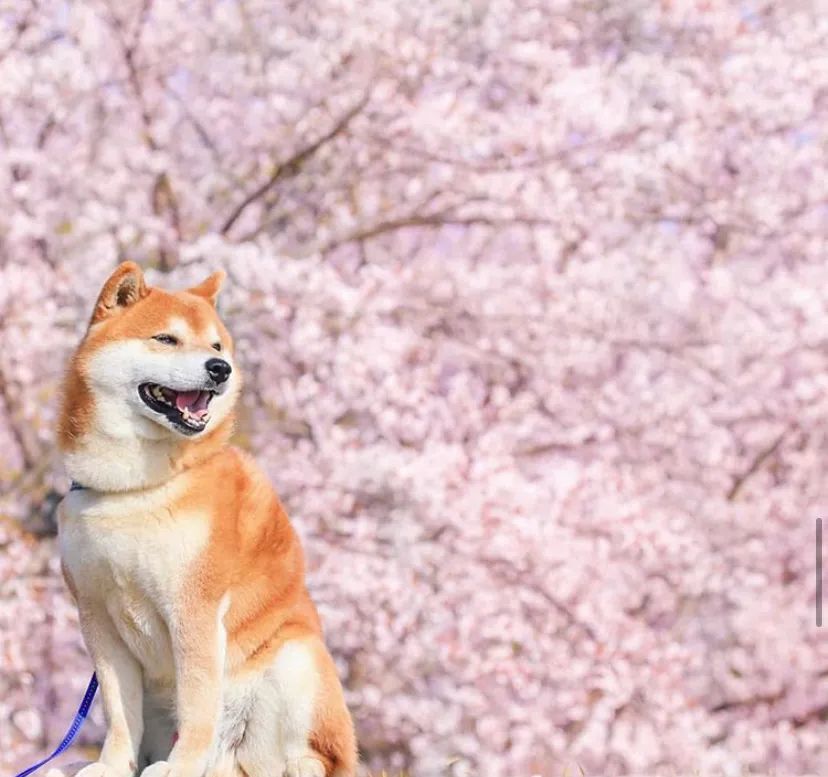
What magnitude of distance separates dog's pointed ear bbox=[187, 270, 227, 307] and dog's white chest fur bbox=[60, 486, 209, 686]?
655 millimetres

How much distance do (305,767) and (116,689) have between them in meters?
0.59

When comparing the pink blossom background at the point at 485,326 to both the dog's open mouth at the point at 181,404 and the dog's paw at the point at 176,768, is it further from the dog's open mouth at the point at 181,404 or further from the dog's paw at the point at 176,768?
the dog's paw at the point at 176,768

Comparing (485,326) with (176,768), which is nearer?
(176,768)

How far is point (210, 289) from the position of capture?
13.8ft

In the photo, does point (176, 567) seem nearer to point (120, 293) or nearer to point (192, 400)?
point (192, 400)

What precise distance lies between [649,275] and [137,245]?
3.48 meters

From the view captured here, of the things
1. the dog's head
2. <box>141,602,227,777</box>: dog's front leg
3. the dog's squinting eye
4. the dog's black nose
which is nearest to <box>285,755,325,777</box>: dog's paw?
<box>141,602,227,777</box>: dog's front leg

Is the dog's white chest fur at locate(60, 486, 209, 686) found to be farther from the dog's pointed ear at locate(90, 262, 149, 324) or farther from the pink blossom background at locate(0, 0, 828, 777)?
the pink blossom background at locate(0, 0, 828, 777)

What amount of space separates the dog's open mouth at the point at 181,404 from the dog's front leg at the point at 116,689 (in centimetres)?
60

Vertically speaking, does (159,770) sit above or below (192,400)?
below

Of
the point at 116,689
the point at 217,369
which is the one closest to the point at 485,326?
the point at 217,369

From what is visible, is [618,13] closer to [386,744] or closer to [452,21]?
[452,21]

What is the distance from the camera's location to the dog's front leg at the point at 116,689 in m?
3.82

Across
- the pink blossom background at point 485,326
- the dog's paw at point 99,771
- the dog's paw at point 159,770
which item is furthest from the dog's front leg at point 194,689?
the pink blossom background at point 485,326
